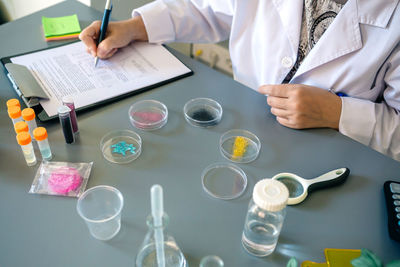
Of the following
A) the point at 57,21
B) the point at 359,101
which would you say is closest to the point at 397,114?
the point at 359,101

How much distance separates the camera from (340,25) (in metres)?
0.92

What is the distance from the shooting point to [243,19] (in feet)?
3.54

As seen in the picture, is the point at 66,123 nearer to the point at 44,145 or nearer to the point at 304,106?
the point at 44,145

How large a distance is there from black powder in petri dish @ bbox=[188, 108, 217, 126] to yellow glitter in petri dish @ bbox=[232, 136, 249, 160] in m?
0.08

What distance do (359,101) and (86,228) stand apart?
2.47ft

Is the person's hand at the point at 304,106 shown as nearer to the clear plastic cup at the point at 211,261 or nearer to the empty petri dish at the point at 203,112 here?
the empty petri dish at the point at 203,112

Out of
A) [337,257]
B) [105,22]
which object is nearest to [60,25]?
[105,22]

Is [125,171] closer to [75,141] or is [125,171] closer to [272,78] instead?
[75,141]

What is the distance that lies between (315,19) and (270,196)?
0.69 m

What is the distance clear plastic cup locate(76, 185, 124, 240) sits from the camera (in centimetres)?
60

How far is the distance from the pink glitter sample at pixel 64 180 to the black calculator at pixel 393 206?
63 centimetres

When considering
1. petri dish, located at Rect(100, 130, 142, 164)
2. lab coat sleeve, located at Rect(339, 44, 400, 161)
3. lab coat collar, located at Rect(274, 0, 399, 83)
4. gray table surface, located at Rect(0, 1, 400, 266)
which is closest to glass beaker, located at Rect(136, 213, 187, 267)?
gray table surface, located at Rect(0, 1, 400, 266)

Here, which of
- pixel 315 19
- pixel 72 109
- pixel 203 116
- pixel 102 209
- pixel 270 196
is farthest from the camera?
pixel 315 19

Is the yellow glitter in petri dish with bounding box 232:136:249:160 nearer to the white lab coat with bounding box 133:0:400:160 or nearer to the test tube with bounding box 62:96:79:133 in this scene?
the white lab coat with bounding box 133:0:400:160
